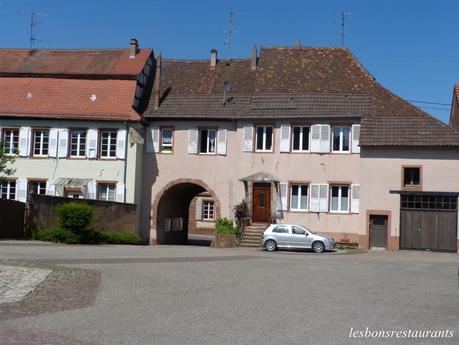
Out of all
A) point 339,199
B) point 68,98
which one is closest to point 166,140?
point 68,98

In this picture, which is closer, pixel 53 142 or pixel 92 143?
pixel 92 143

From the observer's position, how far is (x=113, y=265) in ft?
61.5

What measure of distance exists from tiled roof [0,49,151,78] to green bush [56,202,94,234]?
37.1ft

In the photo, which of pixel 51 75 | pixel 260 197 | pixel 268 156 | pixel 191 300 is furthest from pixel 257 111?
pixel 191 300

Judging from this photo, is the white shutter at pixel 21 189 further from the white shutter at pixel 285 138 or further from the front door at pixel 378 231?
the front door at pixel 378 231

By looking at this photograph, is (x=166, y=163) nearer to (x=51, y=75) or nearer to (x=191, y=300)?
(x=51, y=75)

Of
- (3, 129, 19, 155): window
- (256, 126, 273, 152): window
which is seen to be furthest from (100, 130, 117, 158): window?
(256, 126, 273, 152): window

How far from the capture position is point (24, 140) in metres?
38.2

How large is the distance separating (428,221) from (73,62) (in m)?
23.5

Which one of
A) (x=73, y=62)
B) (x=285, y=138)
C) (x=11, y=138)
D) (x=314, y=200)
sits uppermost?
(x=73, y=62)

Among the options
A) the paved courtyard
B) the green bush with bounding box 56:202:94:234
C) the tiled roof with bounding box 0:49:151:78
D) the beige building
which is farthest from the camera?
the tiled roof with bounding box 0:49:151:78

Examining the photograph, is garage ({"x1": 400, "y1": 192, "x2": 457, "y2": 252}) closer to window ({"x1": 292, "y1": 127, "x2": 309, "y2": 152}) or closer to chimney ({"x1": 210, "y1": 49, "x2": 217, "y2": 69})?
window ({"x1": 292, "y1": 127, "x2": 309, "y2": 152})

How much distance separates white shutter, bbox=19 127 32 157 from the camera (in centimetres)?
3816

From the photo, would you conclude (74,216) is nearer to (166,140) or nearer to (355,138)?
(166,140)
